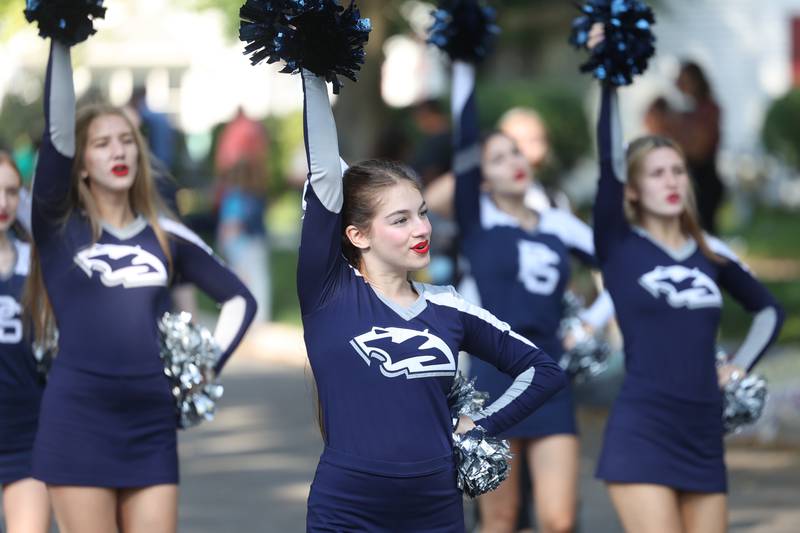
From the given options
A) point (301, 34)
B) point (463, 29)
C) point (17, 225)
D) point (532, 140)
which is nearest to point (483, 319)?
point (301, 34)

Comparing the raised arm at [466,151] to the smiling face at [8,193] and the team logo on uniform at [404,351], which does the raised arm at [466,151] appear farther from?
the team logo on uniform at [404,351]

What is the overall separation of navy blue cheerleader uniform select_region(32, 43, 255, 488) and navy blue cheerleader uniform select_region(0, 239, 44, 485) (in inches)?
17.6

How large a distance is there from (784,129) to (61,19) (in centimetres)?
2353

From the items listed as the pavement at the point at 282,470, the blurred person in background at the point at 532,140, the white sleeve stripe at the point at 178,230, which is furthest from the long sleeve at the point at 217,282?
the blurred person in background at the point at 532,140

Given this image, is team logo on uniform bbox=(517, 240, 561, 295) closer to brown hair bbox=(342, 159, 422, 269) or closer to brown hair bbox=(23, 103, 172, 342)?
brown hair bbox=(23, 103, 172, 342)

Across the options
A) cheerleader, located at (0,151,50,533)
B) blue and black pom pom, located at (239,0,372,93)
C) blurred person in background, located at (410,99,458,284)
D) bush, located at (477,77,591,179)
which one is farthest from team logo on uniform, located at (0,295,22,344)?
bush, located at (477,77,591,179)

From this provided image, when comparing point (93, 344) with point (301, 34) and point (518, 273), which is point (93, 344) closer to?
point (301, 34)

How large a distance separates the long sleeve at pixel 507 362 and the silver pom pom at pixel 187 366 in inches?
50.9

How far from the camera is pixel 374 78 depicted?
54.0 ft

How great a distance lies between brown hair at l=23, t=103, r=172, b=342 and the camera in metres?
5.42

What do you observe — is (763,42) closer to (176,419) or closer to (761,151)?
(761,151)

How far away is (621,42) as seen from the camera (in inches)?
223

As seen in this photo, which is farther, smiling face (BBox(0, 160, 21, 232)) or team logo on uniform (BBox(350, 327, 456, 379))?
smiling face (BBox(0, 160, 21, 232))

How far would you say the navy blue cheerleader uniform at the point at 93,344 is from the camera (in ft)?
16.9
